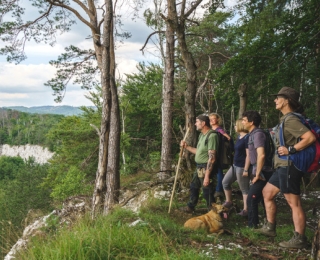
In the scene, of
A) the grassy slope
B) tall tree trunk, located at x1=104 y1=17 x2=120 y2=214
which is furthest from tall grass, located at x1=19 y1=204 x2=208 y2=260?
Result: tall tree trunk, located at x1=104 y1=17 x2=120 y2=214

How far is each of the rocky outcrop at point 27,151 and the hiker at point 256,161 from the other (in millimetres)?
94473

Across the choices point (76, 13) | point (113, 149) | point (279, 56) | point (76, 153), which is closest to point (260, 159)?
point (279, 56)

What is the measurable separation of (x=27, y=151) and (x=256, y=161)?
356ft

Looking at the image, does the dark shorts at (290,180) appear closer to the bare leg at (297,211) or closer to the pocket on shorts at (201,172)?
the bare leg at (297,211)

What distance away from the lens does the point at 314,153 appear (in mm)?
3703

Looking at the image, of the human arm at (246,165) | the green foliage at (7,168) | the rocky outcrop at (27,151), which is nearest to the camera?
the human arm at (246,165)

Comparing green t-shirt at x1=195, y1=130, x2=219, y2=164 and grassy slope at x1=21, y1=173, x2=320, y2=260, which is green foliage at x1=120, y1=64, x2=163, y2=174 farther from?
grassy slope at x1=21, y1=173, x2=320, y2=260

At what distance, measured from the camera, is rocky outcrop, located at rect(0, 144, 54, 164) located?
96125mm

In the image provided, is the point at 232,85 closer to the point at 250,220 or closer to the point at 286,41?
the point at 286,41

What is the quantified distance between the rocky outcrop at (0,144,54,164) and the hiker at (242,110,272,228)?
310ft

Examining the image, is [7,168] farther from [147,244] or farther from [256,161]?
[147,244]

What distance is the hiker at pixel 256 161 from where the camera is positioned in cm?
475

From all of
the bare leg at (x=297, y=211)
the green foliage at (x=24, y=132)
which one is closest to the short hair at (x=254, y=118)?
the bare leg at (x=297, y=211)

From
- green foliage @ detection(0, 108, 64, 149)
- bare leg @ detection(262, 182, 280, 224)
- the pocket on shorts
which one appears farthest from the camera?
green foliage @ detection(0, 108, 64, 149)
